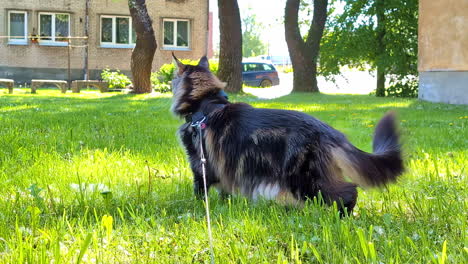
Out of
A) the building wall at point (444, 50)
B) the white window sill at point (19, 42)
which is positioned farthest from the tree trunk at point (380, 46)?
the white window sill at point (19, 42)

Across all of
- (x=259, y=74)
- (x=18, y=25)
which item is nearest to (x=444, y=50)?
(x=259, y=74)

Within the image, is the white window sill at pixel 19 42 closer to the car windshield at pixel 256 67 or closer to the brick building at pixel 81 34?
the brick building at pixel 81 34

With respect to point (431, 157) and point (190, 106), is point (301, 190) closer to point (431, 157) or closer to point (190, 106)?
point (190, 106)

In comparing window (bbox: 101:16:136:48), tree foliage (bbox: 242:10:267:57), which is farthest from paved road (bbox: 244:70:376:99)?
tree foliage (bbox: 242:10:267:57)

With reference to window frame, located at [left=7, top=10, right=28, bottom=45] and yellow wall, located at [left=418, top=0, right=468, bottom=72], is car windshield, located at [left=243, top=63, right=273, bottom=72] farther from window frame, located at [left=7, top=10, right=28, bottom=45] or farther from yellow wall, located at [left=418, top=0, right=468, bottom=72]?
yellow wall, located at [left=418, top=0, right=468, bottom=72]

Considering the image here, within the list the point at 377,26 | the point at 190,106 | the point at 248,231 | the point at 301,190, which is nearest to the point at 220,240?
the point at 248,231

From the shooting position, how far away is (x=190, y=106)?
3.80 metres

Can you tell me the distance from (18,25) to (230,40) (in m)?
17.8

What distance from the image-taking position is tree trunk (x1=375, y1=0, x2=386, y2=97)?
2161 cm

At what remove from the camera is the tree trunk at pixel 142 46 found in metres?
19.1

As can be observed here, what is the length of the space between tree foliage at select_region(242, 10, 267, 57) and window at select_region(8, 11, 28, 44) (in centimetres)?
7576

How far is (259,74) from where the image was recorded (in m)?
34.2

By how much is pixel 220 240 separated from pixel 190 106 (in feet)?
4.74

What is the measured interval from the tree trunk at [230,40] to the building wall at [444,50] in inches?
266
